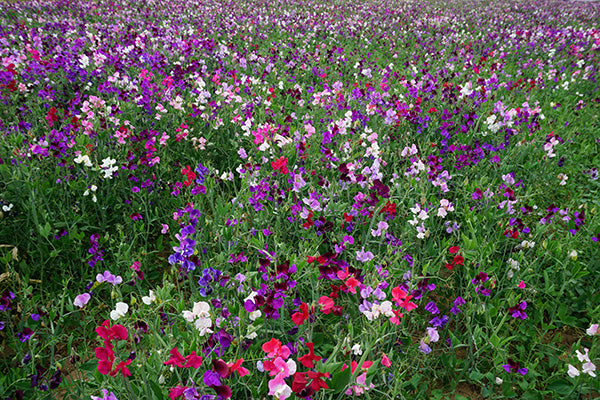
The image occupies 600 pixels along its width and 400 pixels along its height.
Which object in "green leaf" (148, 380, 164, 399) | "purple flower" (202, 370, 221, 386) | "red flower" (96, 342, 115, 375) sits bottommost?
"green leaf" (148, 380, 164, 399)

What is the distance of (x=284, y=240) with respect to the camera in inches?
101

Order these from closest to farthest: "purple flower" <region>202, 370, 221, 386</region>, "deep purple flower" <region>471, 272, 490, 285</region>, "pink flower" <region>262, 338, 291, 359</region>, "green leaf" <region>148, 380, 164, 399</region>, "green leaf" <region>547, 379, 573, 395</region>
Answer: "purple flower" <region>202, 370, 221, 386</region> → "pink flower" <region>262, 338, 291, 359</region> → "green leaf" <region>148, 380, 164, 399</region> → "green leaf" <region>547, 379, 573, 395</region> → "deep purple flower" <region>471, 272, 490, 285</region>

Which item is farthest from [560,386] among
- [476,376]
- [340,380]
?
[340,380]

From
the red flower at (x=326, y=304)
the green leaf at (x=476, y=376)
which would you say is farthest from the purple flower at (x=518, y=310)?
the red flower at (x=326, y=304)

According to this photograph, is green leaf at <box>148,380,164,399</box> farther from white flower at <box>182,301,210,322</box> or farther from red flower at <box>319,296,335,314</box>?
red flower at <box>319,296,335,314</box>

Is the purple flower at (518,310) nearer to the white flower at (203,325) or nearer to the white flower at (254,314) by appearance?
the white flower at (254,314)

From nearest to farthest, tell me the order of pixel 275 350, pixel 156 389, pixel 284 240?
pixel 275 350, pixel 156 389, pixel 284 240

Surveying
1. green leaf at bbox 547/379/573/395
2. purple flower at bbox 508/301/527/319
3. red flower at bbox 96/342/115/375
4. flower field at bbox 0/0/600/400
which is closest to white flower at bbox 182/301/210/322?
flower field at bbox 0/0/600/400

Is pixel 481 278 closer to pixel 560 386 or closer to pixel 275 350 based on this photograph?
pixel 560 386

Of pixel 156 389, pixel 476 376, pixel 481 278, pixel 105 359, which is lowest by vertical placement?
pixel 476 376

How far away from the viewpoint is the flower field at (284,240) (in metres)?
1.51

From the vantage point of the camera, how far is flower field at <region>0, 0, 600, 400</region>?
1.51 metres

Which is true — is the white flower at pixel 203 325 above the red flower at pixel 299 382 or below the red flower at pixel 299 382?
below

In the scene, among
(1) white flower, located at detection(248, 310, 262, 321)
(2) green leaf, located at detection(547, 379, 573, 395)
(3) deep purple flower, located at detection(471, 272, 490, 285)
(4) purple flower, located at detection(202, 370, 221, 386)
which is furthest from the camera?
(3) deep purple flower, located at detection(471, 272, 490, 285)
